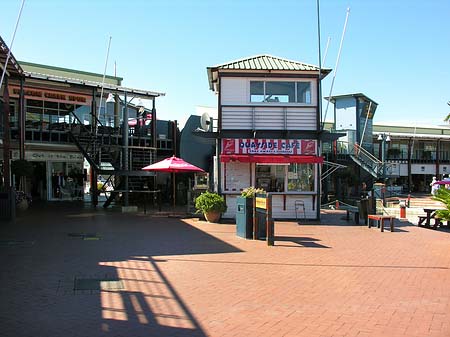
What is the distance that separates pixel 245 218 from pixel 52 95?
50.0ft

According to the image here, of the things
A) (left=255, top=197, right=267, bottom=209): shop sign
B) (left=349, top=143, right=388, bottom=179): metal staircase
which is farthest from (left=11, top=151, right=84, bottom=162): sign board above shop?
(left=349, top=143, right=388, bottom=179): metal staircase

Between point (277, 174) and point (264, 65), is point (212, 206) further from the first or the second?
point (264, 65)

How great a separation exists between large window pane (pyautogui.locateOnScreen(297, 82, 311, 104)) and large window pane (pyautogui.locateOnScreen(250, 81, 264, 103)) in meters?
1.40

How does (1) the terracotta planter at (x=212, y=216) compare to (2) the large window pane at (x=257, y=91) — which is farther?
(2) the large window pane at (x=257, y=91)

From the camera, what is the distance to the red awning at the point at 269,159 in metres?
16.9

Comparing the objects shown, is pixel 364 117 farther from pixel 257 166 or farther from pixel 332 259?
pixel 332 259

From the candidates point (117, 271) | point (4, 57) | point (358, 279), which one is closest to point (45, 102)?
point (4, 57)

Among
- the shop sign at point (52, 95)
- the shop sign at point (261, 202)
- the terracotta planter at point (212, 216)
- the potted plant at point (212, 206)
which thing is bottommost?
the terracotta planter at point (212, 216)

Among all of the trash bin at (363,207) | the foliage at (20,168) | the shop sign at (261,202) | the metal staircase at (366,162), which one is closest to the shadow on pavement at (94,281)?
the shop sign at (261,202)

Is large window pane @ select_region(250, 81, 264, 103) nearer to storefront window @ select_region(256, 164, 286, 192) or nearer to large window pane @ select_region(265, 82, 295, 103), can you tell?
large window pane @ select_region(265, 82, 295, 103)

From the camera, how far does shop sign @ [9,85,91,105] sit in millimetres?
22859

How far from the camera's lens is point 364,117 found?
37.1 metres

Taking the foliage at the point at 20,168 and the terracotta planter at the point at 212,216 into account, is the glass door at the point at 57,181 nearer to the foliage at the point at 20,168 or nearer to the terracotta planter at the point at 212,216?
the foliage at the point at 20,168

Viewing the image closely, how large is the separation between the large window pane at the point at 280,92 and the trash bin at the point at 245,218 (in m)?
6.15
